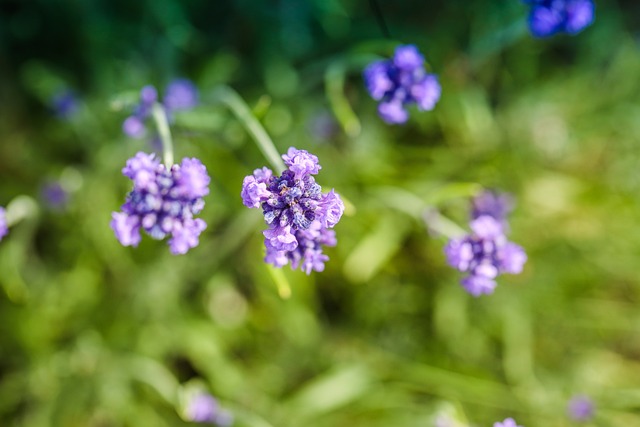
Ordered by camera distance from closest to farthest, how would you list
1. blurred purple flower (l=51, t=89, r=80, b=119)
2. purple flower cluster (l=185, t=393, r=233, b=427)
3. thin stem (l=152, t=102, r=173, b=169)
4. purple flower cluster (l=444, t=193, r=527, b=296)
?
thin stem (l=152, t=102, r=173, b=169) < purple flower cluster (l=444, t=193, r=527, b=296) < purple flower cluster (l=185, t=393, r=233, b=427) < blurred purple flower (l=51, t=89, r=80, b=119)

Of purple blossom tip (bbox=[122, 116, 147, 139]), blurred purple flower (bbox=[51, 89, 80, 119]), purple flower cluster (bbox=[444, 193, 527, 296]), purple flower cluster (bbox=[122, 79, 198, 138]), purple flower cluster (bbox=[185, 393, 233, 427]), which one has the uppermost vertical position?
blurred purple flower (bbox=[51, 89, 80, 119])

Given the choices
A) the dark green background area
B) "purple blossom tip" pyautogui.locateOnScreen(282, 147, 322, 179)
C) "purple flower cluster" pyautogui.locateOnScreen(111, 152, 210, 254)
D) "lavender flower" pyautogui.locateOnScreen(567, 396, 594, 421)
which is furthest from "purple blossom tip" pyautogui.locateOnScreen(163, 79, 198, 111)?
"lavender flower" pyautogui.locateOnScreen(567, 396, 594, 421)

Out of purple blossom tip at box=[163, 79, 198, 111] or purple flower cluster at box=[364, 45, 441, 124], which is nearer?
purple flower cluster at box=[364, 45, 441, 124]

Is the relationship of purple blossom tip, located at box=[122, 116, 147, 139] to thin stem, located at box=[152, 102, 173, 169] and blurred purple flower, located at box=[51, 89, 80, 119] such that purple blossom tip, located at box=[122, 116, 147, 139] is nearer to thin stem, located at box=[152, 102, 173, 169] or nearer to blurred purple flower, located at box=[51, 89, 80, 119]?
thin stem, located at box=[152, 102, 173, 169]

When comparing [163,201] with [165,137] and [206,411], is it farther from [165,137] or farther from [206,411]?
[206,411]

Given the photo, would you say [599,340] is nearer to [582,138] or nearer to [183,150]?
[582,138]

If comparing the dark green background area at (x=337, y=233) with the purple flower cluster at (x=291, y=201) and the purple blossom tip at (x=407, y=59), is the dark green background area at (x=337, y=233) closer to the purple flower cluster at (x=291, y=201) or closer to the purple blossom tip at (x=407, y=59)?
the purple blossom tip at (x=407, y=59)

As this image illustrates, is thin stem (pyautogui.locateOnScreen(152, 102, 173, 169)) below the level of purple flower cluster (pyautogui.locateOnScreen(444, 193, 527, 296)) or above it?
below
